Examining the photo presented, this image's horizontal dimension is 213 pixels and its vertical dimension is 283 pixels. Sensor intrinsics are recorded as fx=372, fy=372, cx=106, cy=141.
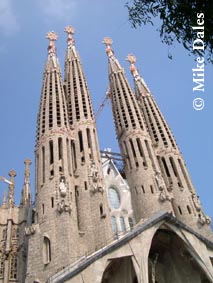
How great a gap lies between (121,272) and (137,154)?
35.4 feet

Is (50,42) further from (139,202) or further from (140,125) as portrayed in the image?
(139,202)

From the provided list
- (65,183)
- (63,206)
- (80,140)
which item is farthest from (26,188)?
(63,206)

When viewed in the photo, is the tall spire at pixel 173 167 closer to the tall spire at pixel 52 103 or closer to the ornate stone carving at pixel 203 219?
the ornate stone carving at pixel 203 219

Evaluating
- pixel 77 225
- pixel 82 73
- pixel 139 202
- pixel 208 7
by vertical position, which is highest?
pixel 82 73

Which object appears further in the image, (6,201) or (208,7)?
(6,201)

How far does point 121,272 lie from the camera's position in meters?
19.9

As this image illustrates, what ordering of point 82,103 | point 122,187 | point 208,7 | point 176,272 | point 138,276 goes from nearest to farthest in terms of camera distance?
1. point 208,7
2. point 138,276
3. point 176,272
4. point 122,187
5. point 82,103

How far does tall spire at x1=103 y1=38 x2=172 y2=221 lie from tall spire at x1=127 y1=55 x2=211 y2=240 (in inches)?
43.4

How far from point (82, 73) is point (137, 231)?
18792mm

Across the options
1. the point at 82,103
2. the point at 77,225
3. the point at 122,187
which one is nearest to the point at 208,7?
the point at 77,225

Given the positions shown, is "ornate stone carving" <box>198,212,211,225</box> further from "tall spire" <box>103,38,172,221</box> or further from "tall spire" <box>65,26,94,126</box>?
"tall spire" <box>65,26,94,126</box>

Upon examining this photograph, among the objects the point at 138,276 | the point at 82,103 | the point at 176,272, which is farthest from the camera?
the point at 82,103

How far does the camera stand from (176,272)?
2111 centimetres

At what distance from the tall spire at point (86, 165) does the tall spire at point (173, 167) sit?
5.59 m
